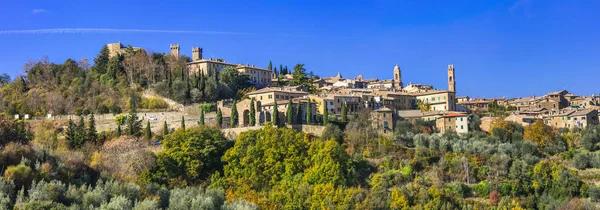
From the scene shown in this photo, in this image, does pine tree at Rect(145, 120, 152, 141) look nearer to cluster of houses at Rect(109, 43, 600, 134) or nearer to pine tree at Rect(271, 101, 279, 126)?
cluster of houses at Rect(109, 43, 600, 134)

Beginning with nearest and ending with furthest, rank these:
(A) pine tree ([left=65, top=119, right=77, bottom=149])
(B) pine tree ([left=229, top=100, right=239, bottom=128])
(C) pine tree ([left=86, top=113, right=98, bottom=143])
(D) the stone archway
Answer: (A) pine tree ([left=65, top=119, right=77, bottom=149])
(C) pine tree ([left=86, top=113, right=98, bottom=143])
(B) pine tree ([left=229, top=100, right=239, bottom=128])
(D) the stone archway

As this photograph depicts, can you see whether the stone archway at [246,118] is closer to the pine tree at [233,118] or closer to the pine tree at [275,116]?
the pine tree at [233,118]

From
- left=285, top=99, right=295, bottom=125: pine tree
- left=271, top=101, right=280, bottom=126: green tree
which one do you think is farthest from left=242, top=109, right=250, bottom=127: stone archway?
left=285, top=99, right=295, bottom=125: pine tree

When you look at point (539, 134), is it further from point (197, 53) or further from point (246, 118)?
point (197, 53)

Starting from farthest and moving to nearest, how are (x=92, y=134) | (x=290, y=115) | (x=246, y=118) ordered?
(x=246, y=118)
(x=290, y=115)
(x=92, y=134)

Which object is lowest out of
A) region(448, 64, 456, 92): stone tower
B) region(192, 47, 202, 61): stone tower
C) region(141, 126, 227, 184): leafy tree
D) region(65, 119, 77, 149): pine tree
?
region(141, 126, 227, 184): leafy tree

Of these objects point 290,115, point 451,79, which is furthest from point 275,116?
point 451,79

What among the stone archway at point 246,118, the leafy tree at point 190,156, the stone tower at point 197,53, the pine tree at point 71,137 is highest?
the stone tower at point 197,53

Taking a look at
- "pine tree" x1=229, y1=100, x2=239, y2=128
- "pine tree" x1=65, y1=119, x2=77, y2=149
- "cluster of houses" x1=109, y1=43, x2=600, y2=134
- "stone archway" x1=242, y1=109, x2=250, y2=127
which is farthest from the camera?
"cluster of houses" x1=109, y1=43, x2=600, y2=134

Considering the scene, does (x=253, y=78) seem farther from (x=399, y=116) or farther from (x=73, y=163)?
(x=73, y=163)

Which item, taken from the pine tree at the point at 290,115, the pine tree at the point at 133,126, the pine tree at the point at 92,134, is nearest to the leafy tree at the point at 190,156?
the pine tree at the point at 133,126

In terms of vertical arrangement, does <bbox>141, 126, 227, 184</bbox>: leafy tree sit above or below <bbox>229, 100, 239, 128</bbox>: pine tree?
below

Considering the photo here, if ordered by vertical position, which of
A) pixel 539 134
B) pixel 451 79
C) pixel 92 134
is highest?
pixel 451 79

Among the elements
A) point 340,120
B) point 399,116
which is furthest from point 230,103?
point 399,116
